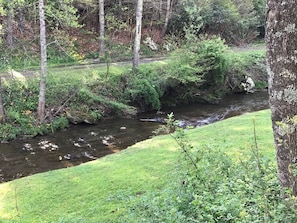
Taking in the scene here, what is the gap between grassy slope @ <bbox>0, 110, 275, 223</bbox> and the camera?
6.49m

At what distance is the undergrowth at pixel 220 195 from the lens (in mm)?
3215

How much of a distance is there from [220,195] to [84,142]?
A: 11191mm

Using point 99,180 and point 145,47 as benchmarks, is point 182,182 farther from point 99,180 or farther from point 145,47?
point 145,47

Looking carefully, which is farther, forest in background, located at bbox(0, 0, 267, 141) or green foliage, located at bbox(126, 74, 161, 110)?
green foliage, located at bbox(126, 74, 161, 110)

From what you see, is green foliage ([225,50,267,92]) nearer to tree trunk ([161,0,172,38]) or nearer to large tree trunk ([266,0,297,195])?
tree trunk ([161,0,172,38])

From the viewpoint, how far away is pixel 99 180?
Answer: 8.18 metres

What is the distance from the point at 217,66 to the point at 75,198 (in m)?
15.8

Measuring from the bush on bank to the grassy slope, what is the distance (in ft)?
22.3

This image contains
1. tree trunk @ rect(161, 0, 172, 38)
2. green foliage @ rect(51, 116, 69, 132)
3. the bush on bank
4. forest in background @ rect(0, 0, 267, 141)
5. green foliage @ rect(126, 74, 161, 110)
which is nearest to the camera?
green foliage @ rect(51, 116, 69, 132)

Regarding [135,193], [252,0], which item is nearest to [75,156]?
[135,193]

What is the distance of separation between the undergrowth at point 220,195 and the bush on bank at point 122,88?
39.1ft

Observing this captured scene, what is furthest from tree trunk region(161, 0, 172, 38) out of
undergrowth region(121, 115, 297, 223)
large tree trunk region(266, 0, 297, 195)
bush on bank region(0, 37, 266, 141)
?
large tree trunk region(266, 0, 297, 195)

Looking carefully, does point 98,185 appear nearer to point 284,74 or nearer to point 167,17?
point 284,74

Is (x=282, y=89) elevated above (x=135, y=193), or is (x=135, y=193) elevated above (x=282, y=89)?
(x=282, y=89)
